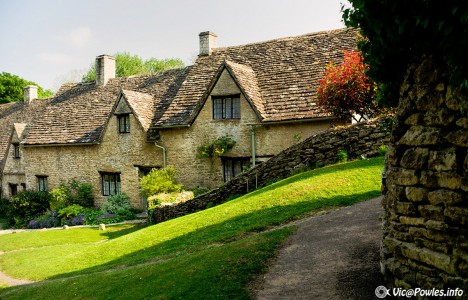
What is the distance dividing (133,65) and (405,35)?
68.8m

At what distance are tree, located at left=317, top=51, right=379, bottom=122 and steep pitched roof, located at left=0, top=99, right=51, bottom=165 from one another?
1194 inches

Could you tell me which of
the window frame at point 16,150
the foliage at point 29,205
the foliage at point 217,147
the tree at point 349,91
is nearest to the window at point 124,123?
the foliage at point 217,147

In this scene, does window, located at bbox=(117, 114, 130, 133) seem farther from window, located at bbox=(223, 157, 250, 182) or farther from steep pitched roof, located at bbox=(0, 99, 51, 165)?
steep pitched roof, located at bbox=(0, 99, 51, 165)

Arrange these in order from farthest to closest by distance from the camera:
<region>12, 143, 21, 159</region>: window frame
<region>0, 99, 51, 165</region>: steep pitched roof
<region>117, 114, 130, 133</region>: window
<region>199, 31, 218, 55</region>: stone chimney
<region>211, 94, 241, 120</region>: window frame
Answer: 1. <region>0, 99, 51, 165</region>: steep pitched roof
2. <region>12, 143, 21, 159</region>: window frame
3. <region>199, 31, 218, 55</region>: stone chimney
4. <region>117, 114, 130, 133</region>: window
5. <region>211, 94, 241, 120</region>: window frame

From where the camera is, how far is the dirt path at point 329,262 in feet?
21.7

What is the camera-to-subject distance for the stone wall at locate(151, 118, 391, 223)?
1612cm

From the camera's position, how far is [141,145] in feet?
87.7

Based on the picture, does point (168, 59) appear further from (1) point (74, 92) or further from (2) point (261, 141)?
(2) point (261, 141)

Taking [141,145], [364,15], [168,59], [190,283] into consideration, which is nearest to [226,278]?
[190,283]

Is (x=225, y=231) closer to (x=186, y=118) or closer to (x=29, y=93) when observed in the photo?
(x=186, y=118)

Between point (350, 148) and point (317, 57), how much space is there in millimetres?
8379

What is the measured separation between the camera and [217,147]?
900 inches

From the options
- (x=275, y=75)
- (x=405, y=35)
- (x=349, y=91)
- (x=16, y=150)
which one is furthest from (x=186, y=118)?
(x=16, y=150)

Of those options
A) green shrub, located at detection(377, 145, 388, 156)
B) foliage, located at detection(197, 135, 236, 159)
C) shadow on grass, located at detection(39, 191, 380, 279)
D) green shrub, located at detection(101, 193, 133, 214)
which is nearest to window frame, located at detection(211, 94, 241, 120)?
foliage, located at detection(197, 135, 236, 159)
